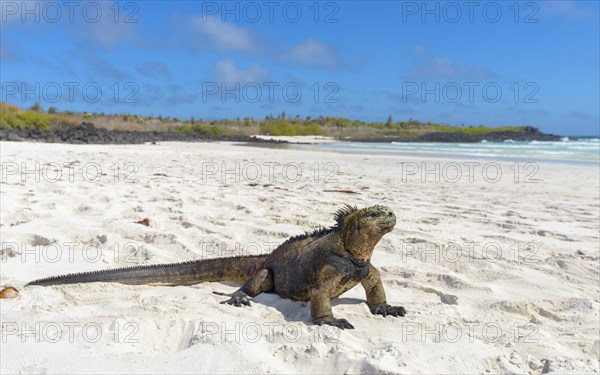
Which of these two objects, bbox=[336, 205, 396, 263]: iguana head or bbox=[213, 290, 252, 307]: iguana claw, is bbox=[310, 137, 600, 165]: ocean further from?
bbox=[213, 290, 252, 307]: iguana claw

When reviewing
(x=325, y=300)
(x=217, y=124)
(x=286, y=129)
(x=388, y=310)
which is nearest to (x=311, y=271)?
(x=325, y=300)

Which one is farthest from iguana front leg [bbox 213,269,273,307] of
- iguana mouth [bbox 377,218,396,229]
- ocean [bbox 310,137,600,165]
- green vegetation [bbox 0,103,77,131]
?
green vegetation [bbox 0,103,77,131]

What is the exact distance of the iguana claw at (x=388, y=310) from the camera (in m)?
3.23

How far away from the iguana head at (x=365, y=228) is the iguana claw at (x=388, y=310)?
299 millimetres

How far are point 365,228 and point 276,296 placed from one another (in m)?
0.82

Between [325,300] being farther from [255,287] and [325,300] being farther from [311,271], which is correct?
[255,287]

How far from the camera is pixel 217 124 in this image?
197 feet

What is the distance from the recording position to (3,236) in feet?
14.7

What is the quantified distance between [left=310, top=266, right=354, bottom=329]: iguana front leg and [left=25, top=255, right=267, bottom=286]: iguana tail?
668mm

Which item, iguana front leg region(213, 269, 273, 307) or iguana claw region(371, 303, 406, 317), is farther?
iguana front leg region(213, 269, 273, 307)

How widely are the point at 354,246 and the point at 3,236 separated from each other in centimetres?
301

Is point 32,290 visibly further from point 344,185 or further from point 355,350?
point 344,185

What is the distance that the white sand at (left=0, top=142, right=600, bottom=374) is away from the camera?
2559mm

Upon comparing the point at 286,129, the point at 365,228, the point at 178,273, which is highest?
the point at 286,129
